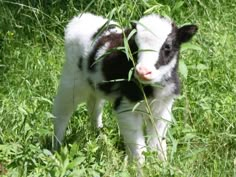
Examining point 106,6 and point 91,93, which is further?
point 106,6

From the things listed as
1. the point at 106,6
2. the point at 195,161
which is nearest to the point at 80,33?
the point at 195,161

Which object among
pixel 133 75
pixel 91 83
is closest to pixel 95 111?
pixel 91 83

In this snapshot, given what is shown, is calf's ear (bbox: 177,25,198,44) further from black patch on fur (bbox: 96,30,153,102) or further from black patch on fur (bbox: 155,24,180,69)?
black patch on fur (bbox: 96,30,153,102)

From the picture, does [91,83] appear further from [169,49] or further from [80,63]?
[169,49]

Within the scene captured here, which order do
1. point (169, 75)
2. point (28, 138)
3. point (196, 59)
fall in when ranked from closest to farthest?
point (28, 138), point (169, 75), point (196, 59)

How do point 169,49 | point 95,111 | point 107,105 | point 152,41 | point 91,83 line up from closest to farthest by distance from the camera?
point 152,41 → point 169,49 → point 91,83 → point 95,111 → point 107,105

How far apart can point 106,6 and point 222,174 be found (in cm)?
316

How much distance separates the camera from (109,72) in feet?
18.5

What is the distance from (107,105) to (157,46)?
4.97 ft

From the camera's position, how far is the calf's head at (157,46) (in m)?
5.17

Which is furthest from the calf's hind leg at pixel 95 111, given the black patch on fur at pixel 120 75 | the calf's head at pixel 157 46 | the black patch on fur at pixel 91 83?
the calf's head at pixel 157 46

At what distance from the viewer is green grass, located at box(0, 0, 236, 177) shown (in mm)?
5062

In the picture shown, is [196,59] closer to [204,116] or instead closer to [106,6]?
[204,116]

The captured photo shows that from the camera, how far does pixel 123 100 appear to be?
5543 millimetres
